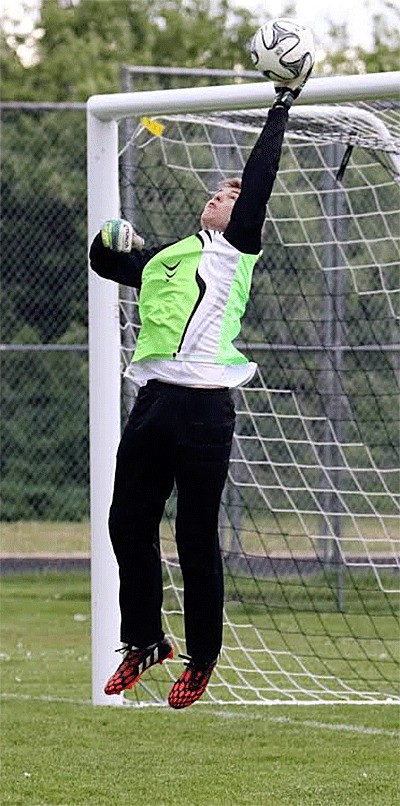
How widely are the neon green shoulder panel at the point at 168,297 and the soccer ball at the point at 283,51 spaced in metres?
0.68

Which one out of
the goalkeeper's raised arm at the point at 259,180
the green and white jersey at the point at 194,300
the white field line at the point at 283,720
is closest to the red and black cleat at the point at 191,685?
the green and white jersey at the point at 194,300

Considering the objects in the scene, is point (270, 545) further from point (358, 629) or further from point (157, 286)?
point (157, 286)

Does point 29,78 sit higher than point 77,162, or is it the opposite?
point 77,162

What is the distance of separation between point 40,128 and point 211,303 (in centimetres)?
1017

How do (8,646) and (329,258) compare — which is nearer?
Result: (8,646)

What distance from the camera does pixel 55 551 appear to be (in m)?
15.4

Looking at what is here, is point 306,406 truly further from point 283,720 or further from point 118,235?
point 118,235

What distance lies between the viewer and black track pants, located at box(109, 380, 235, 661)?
5930mm

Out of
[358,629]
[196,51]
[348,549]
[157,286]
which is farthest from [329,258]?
[196,51]

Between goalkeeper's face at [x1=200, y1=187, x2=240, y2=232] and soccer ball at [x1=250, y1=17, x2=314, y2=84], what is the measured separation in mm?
458

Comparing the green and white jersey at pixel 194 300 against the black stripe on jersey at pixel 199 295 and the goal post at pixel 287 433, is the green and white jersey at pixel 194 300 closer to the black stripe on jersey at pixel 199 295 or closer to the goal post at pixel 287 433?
the black stripe on jersey at pixel 199 295

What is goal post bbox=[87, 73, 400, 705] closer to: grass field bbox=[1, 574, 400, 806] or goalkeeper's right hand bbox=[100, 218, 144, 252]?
grass field bbox=[1, 574, 400, 806]

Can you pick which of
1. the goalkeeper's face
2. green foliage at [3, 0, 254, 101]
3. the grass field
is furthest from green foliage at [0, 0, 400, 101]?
the goalkeeper's face

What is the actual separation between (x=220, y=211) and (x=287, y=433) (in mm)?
Result: 8262
